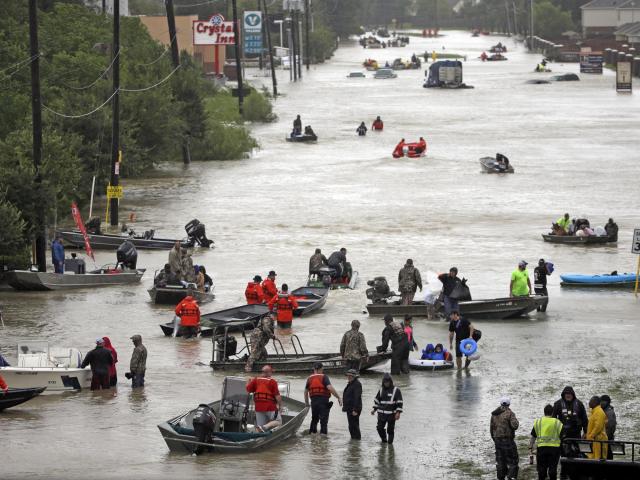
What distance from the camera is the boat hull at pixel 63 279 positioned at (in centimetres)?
3712

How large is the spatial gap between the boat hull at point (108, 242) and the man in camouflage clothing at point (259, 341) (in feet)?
57.6

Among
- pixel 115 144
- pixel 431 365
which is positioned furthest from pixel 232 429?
pixel 115 144

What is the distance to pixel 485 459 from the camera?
856 inches

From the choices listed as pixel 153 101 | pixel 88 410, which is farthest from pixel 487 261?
pixel 153 101

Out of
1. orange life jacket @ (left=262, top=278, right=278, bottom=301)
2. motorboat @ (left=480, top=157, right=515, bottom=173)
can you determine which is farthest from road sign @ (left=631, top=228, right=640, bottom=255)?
motorboat @ (left=480, top=157, right=515, bottom=173)

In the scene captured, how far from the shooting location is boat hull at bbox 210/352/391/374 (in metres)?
26.7

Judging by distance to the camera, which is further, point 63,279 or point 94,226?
point 94,226

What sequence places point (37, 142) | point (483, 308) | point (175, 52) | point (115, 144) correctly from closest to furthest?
point (483, 308)
point (37, 142)
point (115, 144)
point (175, 52)

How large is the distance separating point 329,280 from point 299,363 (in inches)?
399

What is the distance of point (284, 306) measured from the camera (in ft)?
104

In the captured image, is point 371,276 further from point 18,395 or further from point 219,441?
point 219,441

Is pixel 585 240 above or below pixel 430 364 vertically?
above

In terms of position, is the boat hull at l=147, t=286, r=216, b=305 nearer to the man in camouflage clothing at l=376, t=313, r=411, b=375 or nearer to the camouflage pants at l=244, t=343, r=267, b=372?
the camouflage pants at l=244, t=343, r=267, b=372

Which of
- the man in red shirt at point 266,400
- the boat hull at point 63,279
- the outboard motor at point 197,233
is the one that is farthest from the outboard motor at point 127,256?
the man in red shirt at point 266,400
